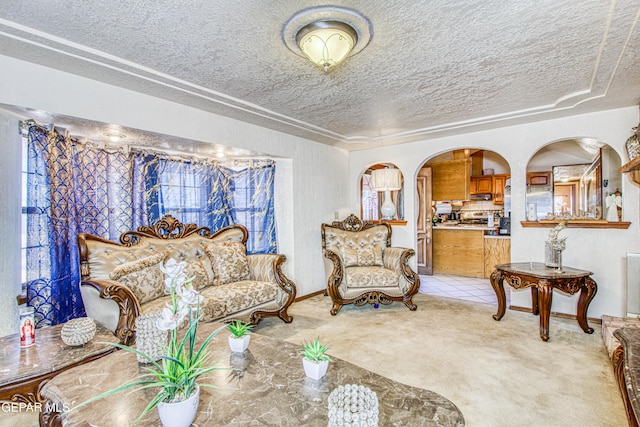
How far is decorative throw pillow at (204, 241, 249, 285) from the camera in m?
3.26

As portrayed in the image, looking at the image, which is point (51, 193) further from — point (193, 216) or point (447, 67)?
point (447, 67)

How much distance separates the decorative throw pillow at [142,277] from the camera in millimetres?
2521

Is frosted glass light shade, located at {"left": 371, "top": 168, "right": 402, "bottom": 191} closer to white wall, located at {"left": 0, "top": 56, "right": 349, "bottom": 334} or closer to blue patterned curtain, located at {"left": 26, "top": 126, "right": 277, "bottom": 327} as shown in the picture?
white wall, located at {"left": 0, "top": 56, "right": 349, "bottom": 334}

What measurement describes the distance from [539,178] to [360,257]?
5461 millimetres

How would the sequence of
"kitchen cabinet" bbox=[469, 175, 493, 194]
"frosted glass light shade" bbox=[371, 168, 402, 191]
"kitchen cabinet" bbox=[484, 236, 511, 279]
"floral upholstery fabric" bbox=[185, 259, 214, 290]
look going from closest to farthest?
"floral upholstery fabric" bbox=[185, 259, 214, 290]
"frosted glass light shade" bbox=[371, 168, 402, 191]
"kitchen cabinet" bbox=[484, 236, 511, 279]
"kitchen cabinet" bbox=[469, 175, 493, 194]

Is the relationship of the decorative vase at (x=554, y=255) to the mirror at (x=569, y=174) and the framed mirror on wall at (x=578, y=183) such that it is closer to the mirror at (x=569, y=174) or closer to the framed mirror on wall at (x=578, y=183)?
the framed mirror on wall at (x=578, y=183)

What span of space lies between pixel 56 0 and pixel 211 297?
2.28 metres

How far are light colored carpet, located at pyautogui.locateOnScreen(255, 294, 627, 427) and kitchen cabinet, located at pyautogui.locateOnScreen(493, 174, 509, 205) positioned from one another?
13.6 feet

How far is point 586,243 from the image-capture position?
11.4ft

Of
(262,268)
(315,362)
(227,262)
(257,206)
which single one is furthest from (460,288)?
(315,362)

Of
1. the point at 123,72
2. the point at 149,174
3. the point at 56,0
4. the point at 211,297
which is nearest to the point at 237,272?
the point at 211,297

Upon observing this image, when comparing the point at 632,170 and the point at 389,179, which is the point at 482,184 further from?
the point at 632,170

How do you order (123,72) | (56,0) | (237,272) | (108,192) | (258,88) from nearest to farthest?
1. (56,0)
2. (123,72)
3. (258,88)
4. (108,192)
5. (237,272)

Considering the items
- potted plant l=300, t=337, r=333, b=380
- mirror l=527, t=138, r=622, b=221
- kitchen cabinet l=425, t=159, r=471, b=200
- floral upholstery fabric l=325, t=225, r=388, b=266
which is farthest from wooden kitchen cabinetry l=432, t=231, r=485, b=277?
potted plant l=300, t=337, r=333, b=380
